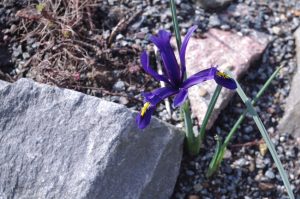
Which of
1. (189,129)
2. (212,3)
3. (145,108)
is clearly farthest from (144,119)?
(212,3)

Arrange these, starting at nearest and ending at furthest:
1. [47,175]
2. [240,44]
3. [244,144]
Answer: [47,175] → [244,144] → [240,44]

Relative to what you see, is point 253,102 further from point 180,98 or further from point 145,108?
point 145,108

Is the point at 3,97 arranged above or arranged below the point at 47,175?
above

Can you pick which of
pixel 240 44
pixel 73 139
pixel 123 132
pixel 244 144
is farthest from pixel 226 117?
pixel 73 139

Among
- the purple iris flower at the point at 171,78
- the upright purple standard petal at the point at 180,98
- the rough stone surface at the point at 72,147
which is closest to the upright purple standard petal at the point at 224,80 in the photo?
the purple iris flower at the point at 171,78

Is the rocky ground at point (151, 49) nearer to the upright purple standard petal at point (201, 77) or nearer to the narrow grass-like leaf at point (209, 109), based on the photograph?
the narrow grass-like leaf at point (209, 109)

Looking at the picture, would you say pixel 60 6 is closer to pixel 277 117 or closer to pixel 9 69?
pixel 9 69
